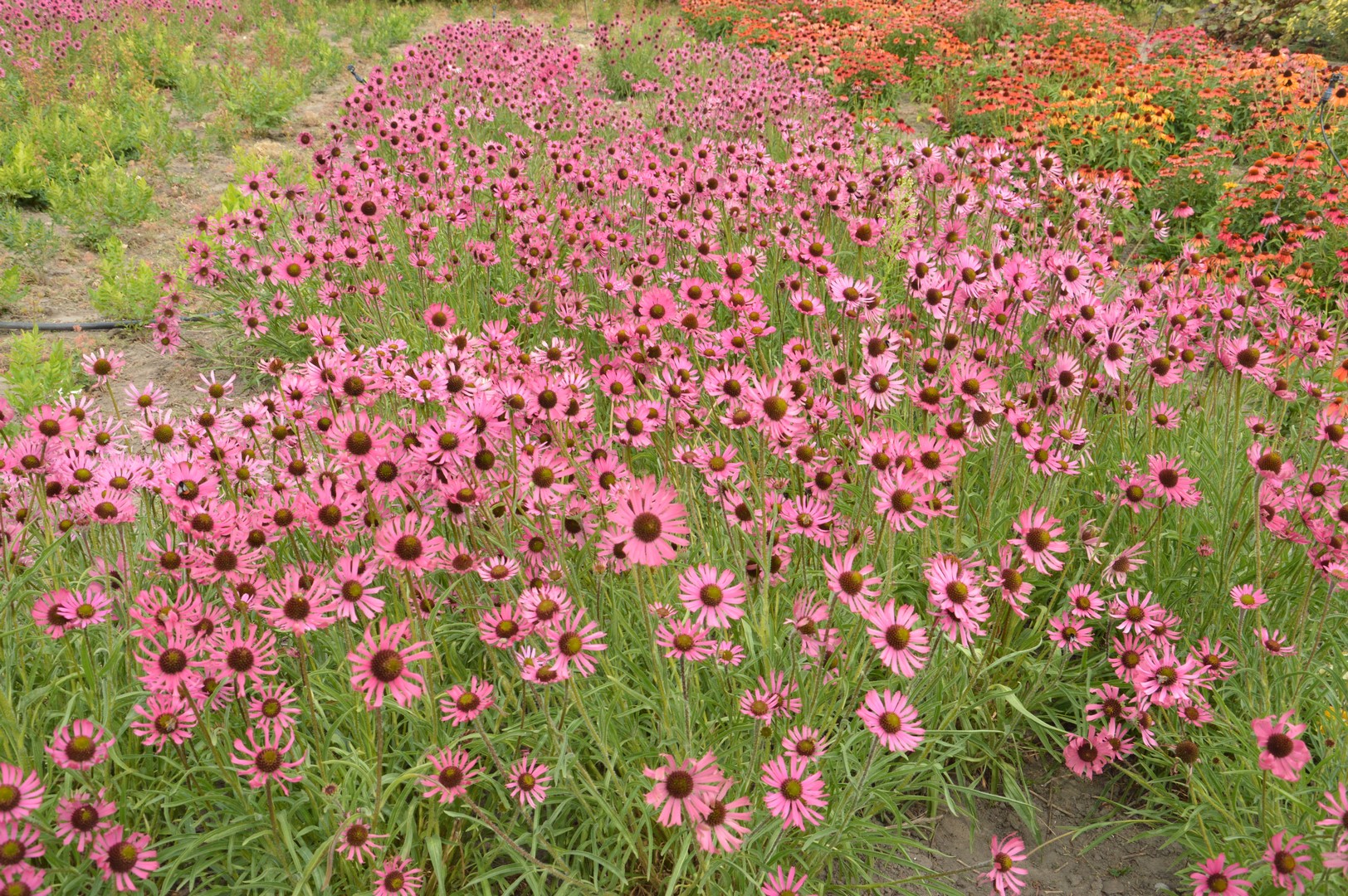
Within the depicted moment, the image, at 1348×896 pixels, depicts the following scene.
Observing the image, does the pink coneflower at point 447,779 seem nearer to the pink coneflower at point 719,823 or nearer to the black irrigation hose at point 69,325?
the pink coneflower at point 719,823

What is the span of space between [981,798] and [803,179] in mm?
3597

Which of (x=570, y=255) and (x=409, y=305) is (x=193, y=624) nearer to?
(x=570, y=255)

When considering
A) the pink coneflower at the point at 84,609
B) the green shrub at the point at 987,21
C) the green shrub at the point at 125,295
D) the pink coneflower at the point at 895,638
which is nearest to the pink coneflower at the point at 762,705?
the pink coneflower at the point at 895,638

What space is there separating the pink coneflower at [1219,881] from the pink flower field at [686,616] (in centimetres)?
1

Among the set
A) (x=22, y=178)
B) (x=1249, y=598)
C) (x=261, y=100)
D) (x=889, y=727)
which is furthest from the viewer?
(x=261, y=100)

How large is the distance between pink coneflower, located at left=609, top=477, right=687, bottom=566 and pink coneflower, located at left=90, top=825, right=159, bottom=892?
1.09 m

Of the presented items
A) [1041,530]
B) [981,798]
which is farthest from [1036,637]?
[1041,530]

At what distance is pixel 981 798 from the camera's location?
8.13ft

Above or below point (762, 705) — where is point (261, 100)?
below

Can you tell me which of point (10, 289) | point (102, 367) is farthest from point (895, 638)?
point (10, 289)

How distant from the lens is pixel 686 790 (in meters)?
1.44

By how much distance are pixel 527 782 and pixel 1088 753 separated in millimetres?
1540

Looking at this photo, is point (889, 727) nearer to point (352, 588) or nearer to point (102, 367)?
point (352, 588)

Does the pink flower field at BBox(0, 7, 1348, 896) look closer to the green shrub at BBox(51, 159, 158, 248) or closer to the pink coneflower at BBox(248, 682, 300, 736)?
the pink coneflower at BBox(248, 682, 300, 736)
